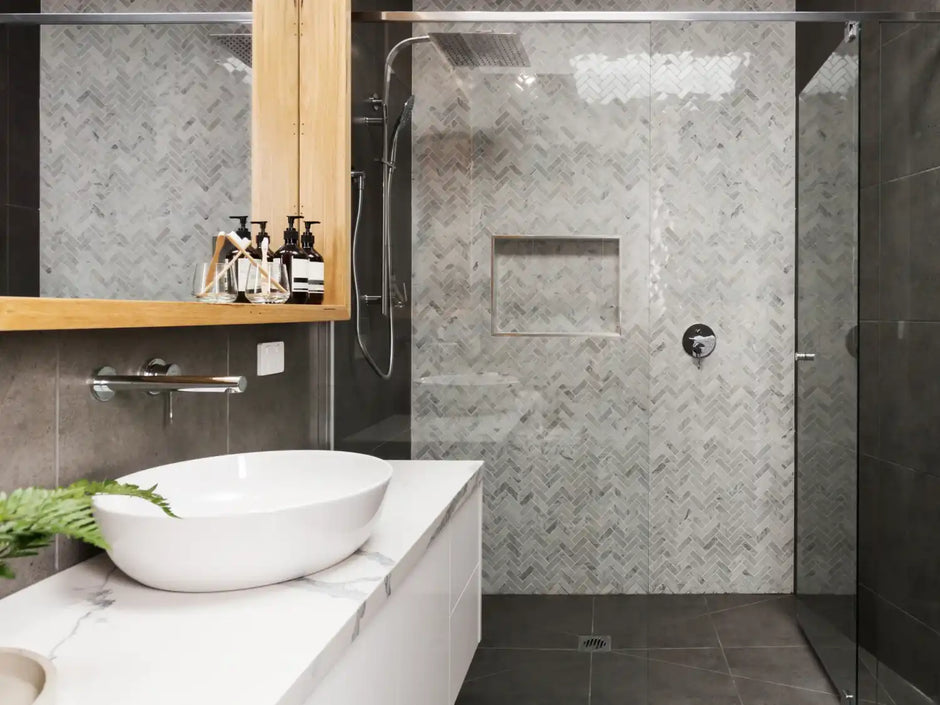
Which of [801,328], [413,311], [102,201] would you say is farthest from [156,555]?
[801,328]

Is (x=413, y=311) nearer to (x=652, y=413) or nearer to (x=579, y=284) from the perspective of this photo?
(x=579, y=284)

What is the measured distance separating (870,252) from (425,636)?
1.88m

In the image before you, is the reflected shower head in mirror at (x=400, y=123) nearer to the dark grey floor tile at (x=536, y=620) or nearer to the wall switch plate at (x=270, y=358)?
the wall switch plate at (x=270, y=358)

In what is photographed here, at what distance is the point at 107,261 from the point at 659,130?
1.56 m

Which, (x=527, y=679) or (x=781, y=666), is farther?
(x=781, y=666)

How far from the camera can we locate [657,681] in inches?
Result: 91.4

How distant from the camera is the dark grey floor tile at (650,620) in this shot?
226 cm

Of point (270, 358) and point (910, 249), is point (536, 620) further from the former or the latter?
point (910, 249)

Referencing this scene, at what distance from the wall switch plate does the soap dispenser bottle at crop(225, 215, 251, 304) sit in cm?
36

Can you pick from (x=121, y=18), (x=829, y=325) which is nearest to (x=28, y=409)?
(x=121, y=18)

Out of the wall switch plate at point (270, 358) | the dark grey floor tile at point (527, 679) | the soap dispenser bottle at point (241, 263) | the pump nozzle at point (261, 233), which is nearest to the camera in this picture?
the soap dispenser bottle at point (241, 263)

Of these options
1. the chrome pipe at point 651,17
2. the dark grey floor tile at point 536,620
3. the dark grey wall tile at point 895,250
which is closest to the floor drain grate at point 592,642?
the dark grey floor tile at point 536,620

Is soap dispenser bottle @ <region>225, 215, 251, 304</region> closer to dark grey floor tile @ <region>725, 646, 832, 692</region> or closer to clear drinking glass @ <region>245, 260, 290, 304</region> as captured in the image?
clear drinking glass @ <region>245, 260, 290, 304</region>

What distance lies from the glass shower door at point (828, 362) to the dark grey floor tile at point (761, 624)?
5cm
